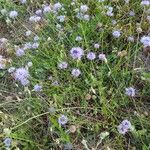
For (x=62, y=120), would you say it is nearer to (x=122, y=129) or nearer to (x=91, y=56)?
(x=122, y=129)

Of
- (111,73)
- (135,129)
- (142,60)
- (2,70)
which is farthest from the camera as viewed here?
(2,70)

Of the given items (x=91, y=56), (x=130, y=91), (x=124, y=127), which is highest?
(x=91, y=56)

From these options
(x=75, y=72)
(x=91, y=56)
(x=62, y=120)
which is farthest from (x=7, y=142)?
(x=91, y=56)

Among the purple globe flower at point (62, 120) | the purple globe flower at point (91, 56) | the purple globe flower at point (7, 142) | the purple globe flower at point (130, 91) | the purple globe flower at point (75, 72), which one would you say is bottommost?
the purple globe flower at point (7, 142)

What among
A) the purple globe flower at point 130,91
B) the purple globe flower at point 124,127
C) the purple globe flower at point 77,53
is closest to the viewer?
the purple globe flower at point 124,127

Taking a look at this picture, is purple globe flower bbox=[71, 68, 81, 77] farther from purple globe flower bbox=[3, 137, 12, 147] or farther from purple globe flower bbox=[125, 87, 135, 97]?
purple globe flower bbox=[3, 137, 12, 147]

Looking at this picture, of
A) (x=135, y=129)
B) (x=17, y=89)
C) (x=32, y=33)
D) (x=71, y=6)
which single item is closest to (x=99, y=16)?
(x=71, y=6)

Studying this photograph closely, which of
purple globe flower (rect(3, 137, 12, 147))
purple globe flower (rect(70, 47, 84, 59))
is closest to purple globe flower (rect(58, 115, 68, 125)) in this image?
purple globe flower (rect(3, 137, 12, 147))

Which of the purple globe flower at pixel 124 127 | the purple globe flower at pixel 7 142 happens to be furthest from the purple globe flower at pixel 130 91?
the purple globe flower at pixel 7 142

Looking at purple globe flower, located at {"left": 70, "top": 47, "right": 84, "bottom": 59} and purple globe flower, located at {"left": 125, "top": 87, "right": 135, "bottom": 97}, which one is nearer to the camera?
purple globe flower, located at {"left": 125, "top": 87, "right": 135, "bottom": 97}

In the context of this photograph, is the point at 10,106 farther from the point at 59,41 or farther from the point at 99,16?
the point at 99,16

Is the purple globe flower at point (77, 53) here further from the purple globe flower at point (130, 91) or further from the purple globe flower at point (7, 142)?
the purple globe flower at point (7, 142)
